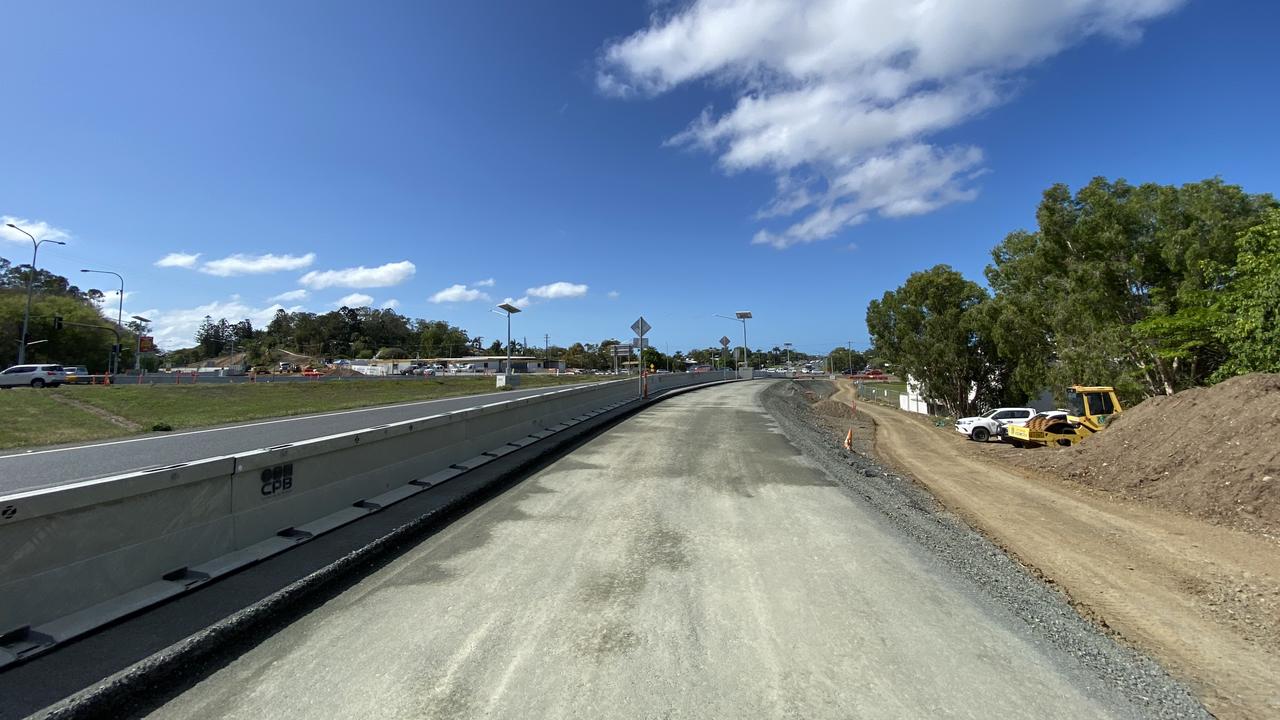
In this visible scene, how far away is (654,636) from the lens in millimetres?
3795

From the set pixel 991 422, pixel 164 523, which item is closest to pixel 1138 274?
pixel 991 422

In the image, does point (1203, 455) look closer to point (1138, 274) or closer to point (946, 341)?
point (1138, 274)

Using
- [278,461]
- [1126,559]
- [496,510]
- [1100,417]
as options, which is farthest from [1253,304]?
[278,461]

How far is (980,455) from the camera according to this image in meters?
19.1

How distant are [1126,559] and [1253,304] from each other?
487 inches

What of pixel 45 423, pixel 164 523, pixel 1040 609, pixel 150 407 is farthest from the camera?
pixel 150 407

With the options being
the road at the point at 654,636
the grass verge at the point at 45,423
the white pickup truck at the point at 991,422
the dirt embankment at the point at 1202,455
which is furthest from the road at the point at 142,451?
the white pickup truck at the point at 991,422

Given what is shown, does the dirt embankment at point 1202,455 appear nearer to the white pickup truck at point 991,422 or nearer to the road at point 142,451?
the white pickup truck at point 991,422

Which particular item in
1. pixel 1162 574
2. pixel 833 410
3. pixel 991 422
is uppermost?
pixel 991 422

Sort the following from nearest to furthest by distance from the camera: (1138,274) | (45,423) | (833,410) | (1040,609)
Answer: (1040,609)
(45,423)
(1138,274)
(833,410)

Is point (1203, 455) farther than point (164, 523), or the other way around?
point (1203, 455)

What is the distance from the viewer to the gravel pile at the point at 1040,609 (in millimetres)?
3395

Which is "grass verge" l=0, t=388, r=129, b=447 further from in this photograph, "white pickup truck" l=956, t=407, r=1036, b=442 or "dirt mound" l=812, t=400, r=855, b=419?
"dirt mound" l=812, t=400, r=855, b=419

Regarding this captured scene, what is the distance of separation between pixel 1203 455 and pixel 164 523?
50.7 feet
